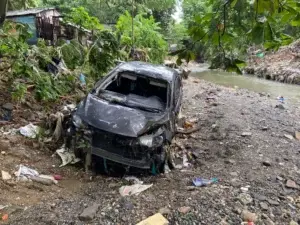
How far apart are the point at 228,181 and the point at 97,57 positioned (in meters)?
5.78

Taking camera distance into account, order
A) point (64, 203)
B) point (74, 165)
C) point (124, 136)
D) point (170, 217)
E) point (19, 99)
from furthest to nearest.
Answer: point (19, 99) < point (74, 165) < point (124, 136) < point (64, 203) < point (170, 217)

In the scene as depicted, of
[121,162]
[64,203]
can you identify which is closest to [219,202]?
[121,162]

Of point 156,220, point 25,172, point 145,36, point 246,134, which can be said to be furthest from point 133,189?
point 145,36

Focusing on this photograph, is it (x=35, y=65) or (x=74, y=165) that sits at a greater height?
(x=35, y=65)

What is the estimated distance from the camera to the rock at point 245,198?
4.24 meters

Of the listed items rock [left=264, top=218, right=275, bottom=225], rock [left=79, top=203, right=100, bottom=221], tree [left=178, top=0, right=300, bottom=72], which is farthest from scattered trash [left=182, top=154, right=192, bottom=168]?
tree [left=178, top=0, right=300, bottom=72]

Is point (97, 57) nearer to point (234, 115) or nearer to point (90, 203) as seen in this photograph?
point (234, 115)

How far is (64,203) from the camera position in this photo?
4047 mm

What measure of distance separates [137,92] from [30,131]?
210cm

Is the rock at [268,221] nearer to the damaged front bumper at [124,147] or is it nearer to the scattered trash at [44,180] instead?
the damaged front bumper at [124,147]

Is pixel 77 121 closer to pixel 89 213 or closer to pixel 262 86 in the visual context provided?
pixel 89 213

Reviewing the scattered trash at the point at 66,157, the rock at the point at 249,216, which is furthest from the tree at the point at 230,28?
the scattered trash at the point at 66,157

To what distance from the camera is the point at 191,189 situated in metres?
4.54

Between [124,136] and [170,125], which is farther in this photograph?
[170,125]
